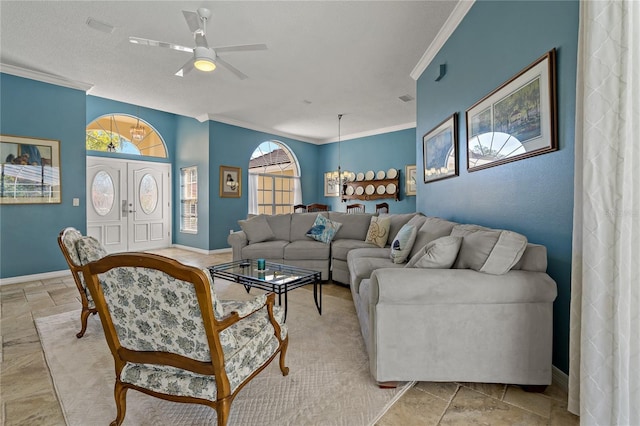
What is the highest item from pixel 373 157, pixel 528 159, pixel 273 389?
pixel 373 157

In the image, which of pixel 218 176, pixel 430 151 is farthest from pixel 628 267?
pixel 218 176

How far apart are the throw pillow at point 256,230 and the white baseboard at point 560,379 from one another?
138 inches

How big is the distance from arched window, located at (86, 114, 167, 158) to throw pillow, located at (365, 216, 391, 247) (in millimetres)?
5314

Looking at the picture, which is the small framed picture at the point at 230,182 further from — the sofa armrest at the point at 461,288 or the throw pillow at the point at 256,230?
the sofa armrest at the point at 461,288

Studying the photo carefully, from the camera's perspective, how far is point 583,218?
1.38 meters

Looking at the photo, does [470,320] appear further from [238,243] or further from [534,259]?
[238,243]

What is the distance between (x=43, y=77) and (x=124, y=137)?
7.60 feet

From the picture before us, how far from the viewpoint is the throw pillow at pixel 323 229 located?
14.4 ft

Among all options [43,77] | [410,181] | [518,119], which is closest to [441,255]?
[518,119]

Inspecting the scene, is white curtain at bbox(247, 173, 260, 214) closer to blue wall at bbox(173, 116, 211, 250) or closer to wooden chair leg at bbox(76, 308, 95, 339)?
blue wall at bbox(173, 116, 211, 250)

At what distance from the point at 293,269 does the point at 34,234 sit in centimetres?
383

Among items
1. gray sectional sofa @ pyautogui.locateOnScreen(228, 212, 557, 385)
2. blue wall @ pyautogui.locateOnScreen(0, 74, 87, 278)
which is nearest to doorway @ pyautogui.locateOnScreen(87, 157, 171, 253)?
blue wall @ pyautogui.locateOnScreen(0, 74, 87, 278)

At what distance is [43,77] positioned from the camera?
4246 millimetres

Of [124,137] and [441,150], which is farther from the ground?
[124,137]
